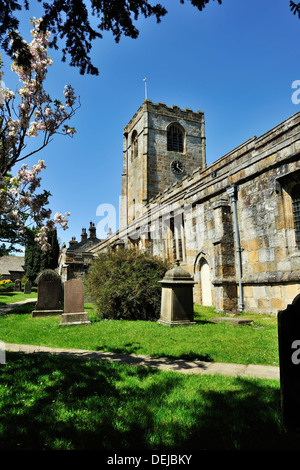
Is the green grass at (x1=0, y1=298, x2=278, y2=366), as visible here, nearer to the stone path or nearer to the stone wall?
the stone path

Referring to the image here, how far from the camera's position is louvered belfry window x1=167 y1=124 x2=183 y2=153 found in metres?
32.3

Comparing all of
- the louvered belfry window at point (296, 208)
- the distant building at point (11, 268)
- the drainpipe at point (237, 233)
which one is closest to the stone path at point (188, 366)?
the louvered belfry window at point (296, 208)

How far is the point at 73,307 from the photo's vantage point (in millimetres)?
8922

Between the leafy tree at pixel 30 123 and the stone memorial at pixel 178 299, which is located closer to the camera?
the leafy tree at pixel 30 123

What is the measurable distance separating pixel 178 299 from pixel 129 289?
213 cm

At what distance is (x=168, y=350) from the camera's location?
5172 mm

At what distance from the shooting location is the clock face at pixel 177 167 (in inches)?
1226

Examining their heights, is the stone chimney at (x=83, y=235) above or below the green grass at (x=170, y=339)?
above

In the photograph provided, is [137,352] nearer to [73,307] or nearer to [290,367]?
[290,367]

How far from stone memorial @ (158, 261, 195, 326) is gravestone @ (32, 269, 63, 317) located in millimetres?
5096

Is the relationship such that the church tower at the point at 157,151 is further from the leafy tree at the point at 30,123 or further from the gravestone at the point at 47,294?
the leafy tree at the point at 30,123

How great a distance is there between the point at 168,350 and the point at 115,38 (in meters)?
5.05

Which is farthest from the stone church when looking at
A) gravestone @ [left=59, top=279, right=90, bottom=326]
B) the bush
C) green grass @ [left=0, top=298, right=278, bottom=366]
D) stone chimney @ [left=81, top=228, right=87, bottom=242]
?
stone chimney @ [left=81, top=228, right=87, bottom=242]

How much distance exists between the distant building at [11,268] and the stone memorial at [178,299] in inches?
2015
